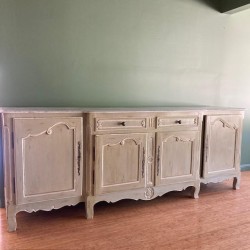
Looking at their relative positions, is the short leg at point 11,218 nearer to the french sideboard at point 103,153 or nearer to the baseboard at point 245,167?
the french sideboard at point 103,153

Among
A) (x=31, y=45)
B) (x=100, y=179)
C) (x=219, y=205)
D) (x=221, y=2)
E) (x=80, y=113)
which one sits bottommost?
(x=219, y=205)

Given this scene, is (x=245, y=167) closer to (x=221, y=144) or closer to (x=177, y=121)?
(x=221, y=144)

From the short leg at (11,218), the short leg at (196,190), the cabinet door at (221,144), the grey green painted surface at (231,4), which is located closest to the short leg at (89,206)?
the short leg at (11,218)

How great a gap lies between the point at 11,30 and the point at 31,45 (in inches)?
7.4

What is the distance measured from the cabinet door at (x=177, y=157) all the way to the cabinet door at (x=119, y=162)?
175mm

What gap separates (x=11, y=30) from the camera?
228 centimetres

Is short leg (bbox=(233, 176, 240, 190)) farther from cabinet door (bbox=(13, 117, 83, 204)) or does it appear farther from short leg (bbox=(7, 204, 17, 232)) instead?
short leg (bbox=(7, 204, 17, 232))

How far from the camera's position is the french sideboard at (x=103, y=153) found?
1.95 m

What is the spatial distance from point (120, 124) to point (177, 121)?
1.87 ft

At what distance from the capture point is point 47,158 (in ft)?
6.63

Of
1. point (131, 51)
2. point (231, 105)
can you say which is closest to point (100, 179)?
point (131, 51)

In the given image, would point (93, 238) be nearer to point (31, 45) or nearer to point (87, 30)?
point (31, 45)

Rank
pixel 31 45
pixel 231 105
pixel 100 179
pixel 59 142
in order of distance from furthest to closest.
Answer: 1. pixel 231 105
2. pixel 31 45
3. pixel 100 179
4. pixel 59 142

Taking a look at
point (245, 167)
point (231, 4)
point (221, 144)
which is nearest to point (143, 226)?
point (221, 144)
